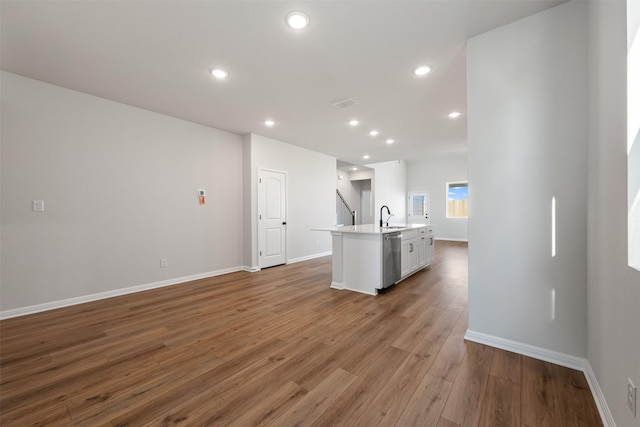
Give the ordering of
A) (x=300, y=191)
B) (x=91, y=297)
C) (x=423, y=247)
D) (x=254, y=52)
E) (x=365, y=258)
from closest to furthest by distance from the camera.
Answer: (x=254, y=52)
(x=91, y=297)
(x=365, y=258)
(x=423, y=247)
(x=300, y=191)

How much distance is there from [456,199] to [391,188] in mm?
2483

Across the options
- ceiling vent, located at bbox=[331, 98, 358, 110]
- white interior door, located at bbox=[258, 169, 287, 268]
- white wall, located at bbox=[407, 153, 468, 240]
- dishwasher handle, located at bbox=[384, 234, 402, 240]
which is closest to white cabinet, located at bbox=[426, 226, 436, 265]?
dishwasher handle, located at bbox=[384, 234, 402, 240]

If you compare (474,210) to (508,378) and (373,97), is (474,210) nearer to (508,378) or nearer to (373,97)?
(508,378)

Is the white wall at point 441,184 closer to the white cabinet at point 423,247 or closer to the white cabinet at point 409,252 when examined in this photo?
the white cabinet at point 423,247

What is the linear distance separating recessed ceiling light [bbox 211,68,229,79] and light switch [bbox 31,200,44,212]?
2718 millimetres

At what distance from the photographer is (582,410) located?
1.44 m

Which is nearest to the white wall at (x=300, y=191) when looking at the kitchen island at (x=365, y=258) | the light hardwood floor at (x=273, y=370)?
the kitchen island at (x=365, y=258)

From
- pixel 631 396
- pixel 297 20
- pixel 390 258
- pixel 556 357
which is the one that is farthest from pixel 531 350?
pixel 297 20

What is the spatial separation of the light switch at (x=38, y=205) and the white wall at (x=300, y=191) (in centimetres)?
291

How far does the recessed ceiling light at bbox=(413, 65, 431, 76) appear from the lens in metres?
2.86

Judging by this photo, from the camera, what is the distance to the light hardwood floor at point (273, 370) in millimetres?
1462

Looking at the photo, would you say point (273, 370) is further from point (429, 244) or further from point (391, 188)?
point (391, 188)

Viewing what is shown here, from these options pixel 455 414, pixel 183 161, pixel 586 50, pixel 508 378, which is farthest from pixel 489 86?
pixel 183 161

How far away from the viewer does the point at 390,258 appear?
12.5 ft
